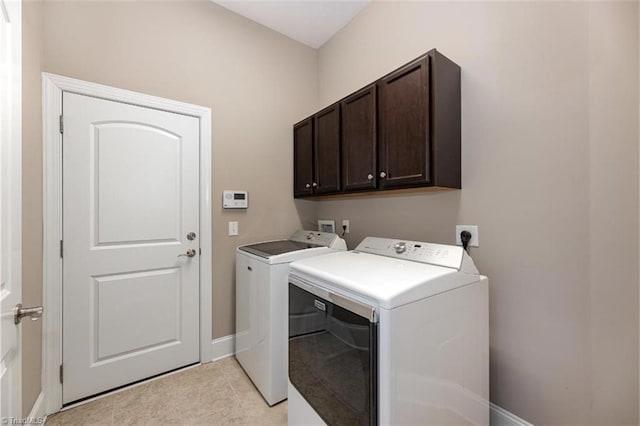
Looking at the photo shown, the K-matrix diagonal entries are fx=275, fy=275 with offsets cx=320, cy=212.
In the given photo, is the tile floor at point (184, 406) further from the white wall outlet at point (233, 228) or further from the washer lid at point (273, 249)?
the white wall outlet at point (233, 228)

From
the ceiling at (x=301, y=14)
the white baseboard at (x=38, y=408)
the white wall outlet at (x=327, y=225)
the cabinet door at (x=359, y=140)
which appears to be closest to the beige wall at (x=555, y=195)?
the cabinet door at (x=359, y=140)

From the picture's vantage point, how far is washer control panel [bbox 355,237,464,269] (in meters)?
1.32

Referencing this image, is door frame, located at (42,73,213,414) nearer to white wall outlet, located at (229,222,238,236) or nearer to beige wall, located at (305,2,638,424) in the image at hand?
white wall outlet, located at (229,222,238,236)

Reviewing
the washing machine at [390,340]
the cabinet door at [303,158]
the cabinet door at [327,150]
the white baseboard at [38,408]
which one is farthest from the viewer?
the cabinet door at [303,158]

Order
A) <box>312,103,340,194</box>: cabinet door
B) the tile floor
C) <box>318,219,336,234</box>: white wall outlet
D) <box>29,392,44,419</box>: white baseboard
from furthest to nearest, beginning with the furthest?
<box>318,219,336,234</box>: white wall outlet → <box>312,103,340,194</box>: cabinet door → the tile floor → <box>29,392,44,419</box>: white baseboard

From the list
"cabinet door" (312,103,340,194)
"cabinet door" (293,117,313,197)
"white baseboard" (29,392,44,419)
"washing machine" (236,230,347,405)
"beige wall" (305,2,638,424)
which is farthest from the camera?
"cabinet door" (293,117,313,197)

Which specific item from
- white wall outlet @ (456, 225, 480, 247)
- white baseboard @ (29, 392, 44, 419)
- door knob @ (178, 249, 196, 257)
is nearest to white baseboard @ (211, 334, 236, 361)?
door knob @ (178, 249, 196, 257)

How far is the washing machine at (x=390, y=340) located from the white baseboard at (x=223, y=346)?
101 cm

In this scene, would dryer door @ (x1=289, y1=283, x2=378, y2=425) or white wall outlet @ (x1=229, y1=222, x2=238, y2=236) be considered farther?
white wall outlet @ (x1=229, y1=222, x2=238, y2=236)

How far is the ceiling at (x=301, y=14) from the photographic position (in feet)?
7.28

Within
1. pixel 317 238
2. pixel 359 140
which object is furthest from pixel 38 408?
pixel 359 140

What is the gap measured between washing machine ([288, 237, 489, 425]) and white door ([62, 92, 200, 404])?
1082 millimetres

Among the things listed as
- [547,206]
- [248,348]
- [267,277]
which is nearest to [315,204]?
[267,277]

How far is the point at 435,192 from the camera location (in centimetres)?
174
